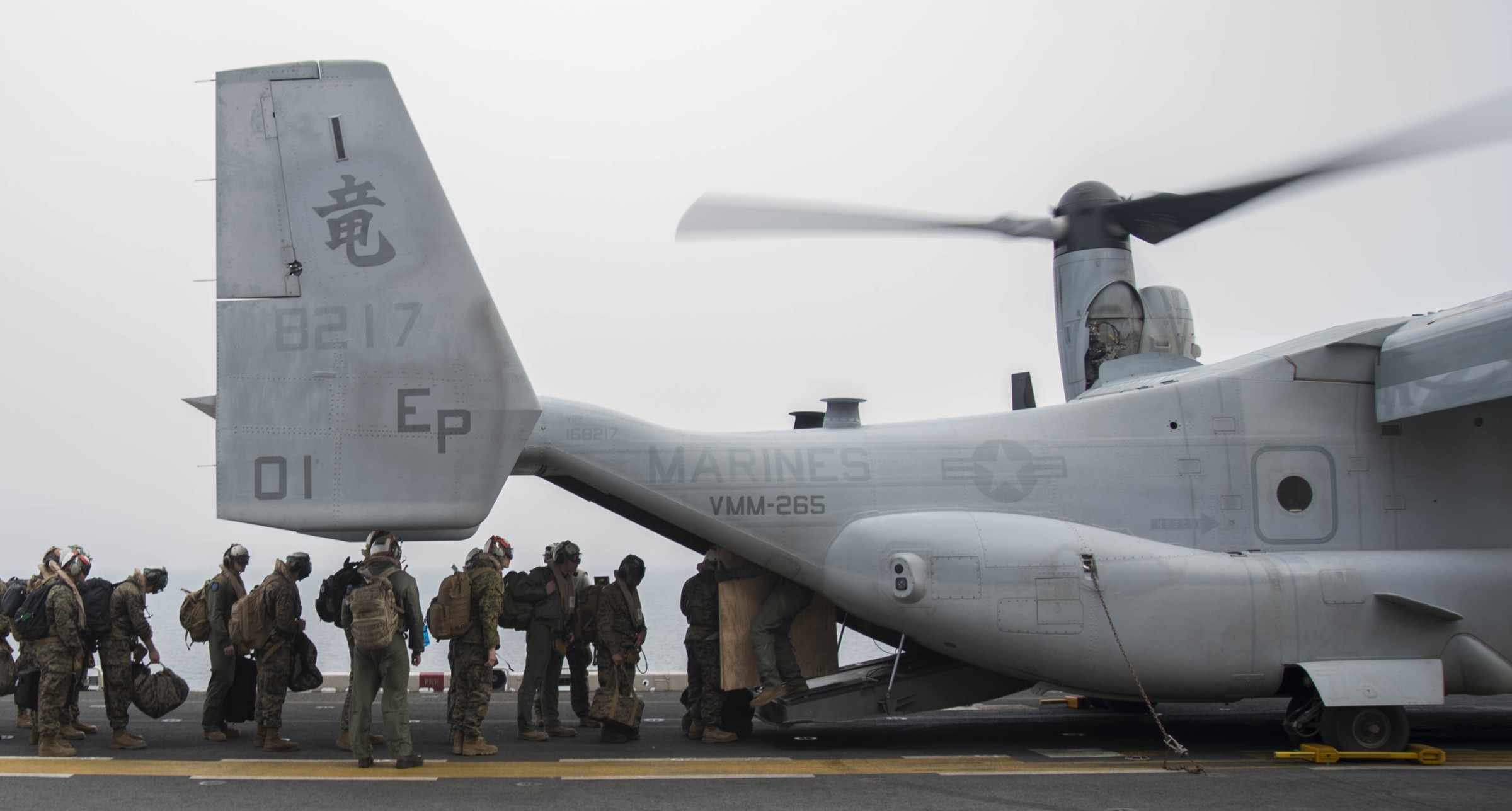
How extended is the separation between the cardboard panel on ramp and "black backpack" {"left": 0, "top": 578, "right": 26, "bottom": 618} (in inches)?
240

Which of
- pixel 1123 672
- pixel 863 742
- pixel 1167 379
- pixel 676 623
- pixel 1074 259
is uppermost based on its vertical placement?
pixel 1074 259

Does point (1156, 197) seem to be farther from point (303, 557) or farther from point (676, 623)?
point (676, 623)

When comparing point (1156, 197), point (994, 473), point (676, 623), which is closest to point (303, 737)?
point (994, 473)

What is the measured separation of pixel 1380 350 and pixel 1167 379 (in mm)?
1929

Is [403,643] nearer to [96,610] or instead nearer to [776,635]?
[96,610]

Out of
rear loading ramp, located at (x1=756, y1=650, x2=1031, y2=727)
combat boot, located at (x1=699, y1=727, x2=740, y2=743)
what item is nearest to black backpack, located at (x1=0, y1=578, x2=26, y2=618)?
combat boot, located at (x1=699, y1=727, x2=740, y2=743)

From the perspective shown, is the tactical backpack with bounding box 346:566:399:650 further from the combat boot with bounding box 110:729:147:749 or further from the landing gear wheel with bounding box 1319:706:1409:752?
the landing gear wheel with bounding box 1319:706:1409:752

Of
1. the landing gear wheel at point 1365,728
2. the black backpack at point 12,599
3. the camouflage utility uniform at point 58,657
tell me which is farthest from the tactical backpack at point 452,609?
the landing gear wheel at point 1365,728

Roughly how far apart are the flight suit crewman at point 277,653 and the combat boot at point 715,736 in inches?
138

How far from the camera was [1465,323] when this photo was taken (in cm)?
973

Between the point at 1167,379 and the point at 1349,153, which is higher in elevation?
the point at 1349,153

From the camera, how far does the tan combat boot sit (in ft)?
31.4

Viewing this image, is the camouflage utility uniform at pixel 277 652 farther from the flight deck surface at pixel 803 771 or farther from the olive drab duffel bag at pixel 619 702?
the olive drab duffel bag at pixel 619 702

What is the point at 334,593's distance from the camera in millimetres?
9203
